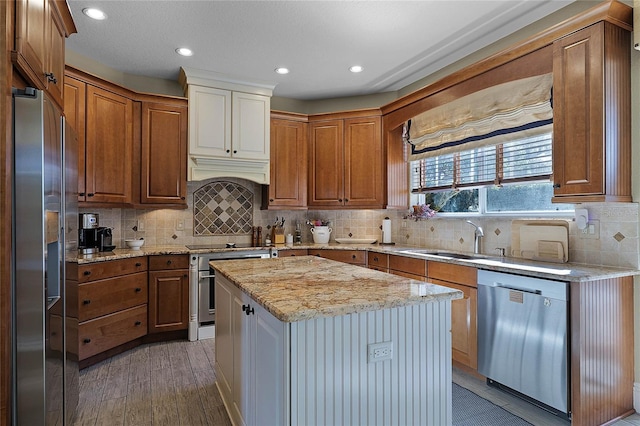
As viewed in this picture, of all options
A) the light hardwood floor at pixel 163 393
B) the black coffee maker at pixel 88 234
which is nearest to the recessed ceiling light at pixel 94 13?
the black coffee maker at pixel 88 234

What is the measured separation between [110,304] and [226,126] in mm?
2137

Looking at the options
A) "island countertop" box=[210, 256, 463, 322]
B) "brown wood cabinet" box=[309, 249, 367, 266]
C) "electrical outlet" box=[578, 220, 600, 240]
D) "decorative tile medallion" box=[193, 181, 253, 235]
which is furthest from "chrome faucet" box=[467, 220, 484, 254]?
"decorative tile medallion" box=[193, 181, 253, 235]

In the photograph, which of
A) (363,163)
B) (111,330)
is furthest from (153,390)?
(363,163)

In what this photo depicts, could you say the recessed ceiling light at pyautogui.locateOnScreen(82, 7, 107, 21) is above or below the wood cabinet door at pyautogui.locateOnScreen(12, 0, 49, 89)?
above

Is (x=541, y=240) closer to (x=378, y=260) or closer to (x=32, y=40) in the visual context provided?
(x=378, y=260)

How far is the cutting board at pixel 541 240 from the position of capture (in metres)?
2.70

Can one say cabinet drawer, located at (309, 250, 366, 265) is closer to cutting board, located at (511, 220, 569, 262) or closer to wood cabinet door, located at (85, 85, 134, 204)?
cutting board, located at (511, 220, 569, 262)

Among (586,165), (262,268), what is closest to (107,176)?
(262,268)

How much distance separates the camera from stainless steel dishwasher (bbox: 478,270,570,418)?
2.21 meters

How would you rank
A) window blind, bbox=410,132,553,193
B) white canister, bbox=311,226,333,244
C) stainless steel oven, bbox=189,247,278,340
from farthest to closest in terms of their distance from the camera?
white canister, bbox=311,226,333,244
stainless steel oven, bbox=189,247,278,340
window blind, bbox=410,132,553,193

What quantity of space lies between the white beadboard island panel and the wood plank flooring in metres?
1.18

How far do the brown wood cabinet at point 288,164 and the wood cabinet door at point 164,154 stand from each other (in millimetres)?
1027

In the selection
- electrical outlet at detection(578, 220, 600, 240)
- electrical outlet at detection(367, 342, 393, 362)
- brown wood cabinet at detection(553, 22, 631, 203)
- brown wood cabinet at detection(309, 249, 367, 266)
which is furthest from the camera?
brown wood cabinet at detection(309, 249, 367, 266)

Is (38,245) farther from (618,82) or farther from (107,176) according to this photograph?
(618,82)
